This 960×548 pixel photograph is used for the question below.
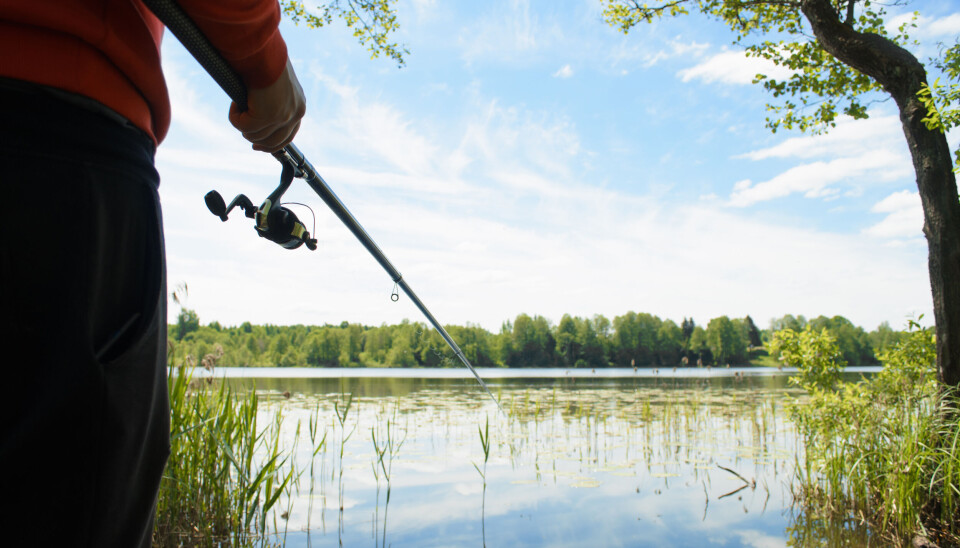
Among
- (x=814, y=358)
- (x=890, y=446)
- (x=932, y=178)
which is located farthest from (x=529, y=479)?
(x=932, y=178)

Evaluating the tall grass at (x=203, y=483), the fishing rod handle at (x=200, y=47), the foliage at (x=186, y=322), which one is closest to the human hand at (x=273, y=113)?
the fishing rod handle at (x=200, y=47)

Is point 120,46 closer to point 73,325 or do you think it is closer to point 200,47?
point 200,47

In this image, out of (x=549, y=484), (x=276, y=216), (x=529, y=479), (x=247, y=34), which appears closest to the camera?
(x=247, y=34)

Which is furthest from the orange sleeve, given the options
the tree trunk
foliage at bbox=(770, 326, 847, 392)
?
foliage at bbox=(770, 326, 847, 392)

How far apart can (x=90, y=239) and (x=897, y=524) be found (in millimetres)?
4558

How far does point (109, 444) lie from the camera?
0.64m

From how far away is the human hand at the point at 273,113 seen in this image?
0.96m

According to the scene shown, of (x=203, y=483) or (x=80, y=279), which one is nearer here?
(x=80, y=279)

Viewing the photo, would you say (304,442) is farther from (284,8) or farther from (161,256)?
(161,256)

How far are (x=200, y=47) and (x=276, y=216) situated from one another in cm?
53

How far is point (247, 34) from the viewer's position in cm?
84

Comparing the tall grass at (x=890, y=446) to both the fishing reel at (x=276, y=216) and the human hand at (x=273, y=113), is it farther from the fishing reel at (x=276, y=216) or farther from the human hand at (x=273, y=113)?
the human hand at (x=273, y=113)

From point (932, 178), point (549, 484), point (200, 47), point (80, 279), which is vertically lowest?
point (549, 484)

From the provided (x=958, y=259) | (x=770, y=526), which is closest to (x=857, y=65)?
(x=958, y=259)
